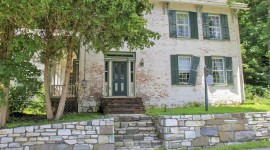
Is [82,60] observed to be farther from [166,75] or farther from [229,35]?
[229,35]

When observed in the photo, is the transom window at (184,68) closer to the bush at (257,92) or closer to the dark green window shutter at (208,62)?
the dark green window shutter at (208,62)

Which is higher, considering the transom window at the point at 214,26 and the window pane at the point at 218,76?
the transom window at the point at 214,26

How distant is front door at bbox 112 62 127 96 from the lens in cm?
1286

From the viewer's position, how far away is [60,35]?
8117 millimetres

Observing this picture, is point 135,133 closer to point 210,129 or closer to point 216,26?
point 210,129

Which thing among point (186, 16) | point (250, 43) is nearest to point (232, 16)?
point (186, 16)

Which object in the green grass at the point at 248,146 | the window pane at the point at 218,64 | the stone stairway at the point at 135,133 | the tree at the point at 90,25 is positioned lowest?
the green grass at the point at 248,146

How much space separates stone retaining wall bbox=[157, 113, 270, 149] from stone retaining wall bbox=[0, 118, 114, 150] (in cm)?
199

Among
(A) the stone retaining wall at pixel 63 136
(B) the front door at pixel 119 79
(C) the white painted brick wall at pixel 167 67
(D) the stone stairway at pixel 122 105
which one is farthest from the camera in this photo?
(B) the front door at pixel 119 79

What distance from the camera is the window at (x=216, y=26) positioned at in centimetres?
1450

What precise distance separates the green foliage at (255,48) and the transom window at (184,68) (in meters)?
7.34

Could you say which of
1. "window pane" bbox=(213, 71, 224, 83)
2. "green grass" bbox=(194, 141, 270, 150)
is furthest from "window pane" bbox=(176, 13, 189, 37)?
"green grass" bbox=(194, 141, 270, 150)

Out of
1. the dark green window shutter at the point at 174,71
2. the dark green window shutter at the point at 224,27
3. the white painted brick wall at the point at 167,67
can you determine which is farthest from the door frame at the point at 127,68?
the dark green window shutter at the point at 224,27

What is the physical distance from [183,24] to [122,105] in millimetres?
6161
